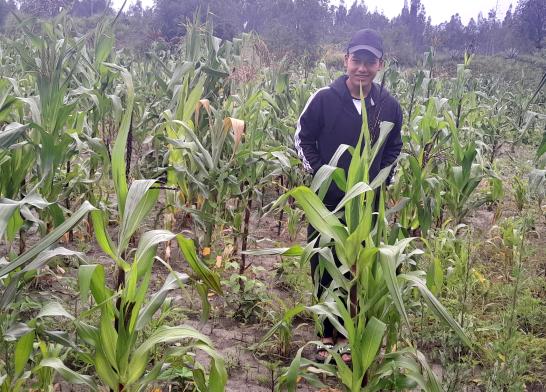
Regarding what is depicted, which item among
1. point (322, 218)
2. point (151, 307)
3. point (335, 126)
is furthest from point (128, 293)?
point (335, 126)

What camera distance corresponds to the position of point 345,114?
315 centimetres

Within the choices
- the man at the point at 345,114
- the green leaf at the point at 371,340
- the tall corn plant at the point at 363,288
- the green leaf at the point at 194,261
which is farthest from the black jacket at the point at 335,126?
the green leaf at the point at 194,261

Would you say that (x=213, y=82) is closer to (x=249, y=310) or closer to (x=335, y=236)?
(x=249, y=310)

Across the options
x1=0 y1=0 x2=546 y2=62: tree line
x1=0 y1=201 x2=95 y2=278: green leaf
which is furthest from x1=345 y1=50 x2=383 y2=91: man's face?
x1=0 y1=0 x2=546 y2=62: tree line

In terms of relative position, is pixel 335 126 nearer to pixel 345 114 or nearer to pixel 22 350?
pixel 345 114

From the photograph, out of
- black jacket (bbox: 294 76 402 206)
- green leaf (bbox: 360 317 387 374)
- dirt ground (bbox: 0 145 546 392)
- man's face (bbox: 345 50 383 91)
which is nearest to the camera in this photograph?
green leaf (bbox: 360 317 387 374)

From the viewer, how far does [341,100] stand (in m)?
3.18

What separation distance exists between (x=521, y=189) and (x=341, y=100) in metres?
3.01

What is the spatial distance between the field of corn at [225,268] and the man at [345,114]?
199mm

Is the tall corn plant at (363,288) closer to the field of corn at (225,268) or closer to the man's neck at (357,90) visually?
the field of corn at (225,268)

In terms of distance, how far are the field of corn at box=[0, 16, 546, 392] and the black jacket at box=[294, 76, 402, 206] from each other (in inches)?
8.4

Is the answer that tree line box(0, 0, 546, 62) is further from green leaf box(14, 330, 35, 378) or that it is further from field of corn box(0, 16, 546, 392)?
green leaf box(14, 330, 35, 378)

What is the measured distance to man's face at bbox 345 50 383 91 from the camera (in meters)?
3.06

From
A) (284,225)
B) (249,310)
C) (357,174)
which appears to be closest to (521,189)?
(284,225)
